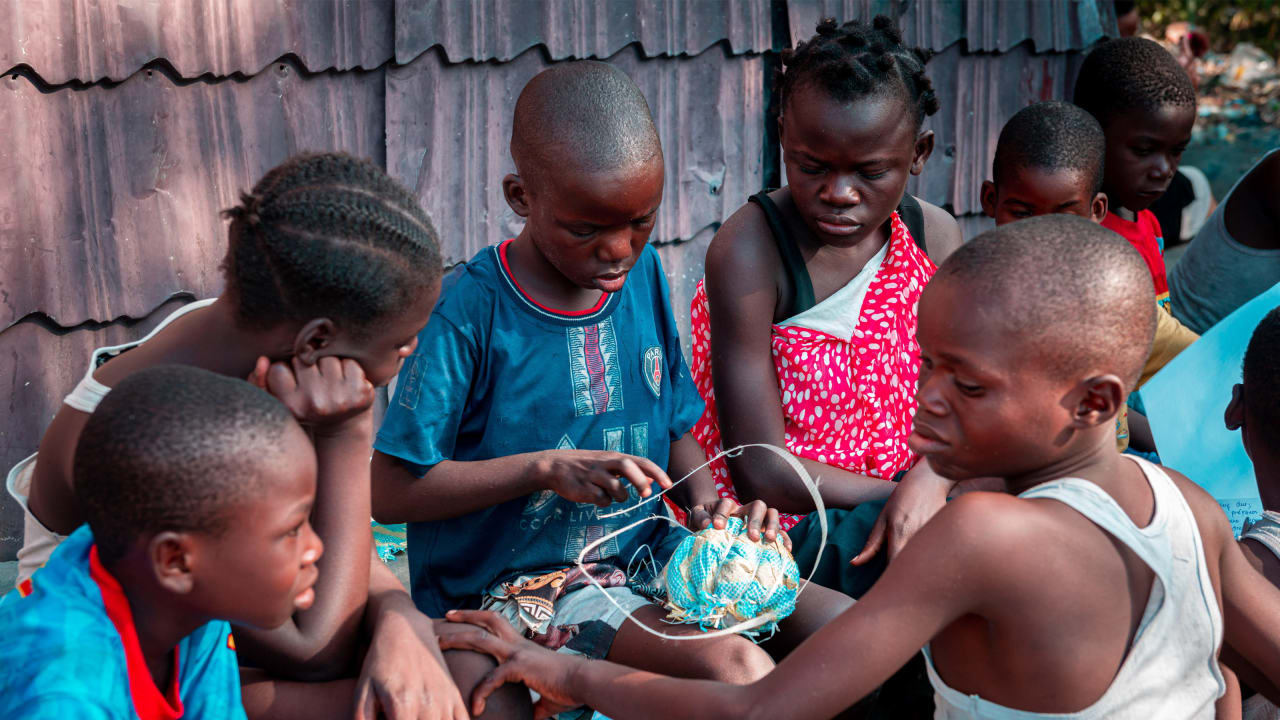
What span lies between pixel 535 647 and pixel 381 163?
217 centimetres

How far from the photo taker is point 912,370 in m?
3.02

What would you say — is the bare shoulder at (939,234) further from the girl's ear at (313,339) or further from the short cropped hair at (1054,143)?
the girl's ear at (313,339)

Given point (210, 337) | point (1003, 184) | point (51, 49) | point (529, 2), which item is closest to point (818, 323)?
point (1003, 184)

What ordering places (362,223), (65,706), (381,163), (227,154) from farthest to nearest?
(381,163) < (227,154) < (362,223) < (65,706)

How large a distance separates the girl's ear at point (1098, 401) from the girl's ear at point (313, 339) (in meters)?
1.27

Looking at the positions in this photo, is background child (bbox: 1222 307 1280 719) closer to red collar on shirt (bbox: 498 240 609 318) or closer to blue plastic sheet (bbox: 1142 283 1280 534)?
blue plastic sheet (bbox: 1142 283 1280 534)

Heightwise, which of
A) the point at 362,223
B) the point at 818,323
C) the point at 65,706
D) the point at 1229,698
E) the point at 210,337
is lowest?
the point at 1229,698

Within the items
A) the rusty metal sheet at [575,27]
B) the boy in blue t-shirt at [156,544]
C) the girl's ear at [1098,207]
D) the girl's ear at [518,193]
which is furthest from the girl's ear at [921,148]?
the boy in blue t-shirt at [156,544]

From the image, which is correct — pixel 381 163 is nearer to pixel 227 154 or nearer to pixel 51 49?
pixel 227 154

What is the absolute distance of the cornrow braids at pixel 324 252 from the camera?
1929 mm

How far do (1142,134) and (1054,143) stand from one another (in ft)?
2.44

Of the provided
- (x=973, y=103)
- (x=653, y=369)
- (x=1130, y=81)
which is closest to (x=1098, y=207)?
(x=1130, y=81)

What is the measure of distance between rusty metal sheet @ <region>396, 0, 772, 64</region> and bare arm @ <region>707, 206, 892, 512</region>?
4.79 feet

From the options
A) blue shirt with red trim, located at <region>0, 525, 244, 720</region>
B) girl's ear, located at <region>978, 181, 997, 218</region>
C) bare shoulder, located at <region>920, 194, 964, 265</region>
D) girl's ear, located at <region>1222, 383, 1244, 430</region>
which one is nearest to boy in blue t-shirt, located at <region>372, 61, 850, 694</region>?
blue shirt with red trim, located at <region>0, 525, 244, 720</region>
